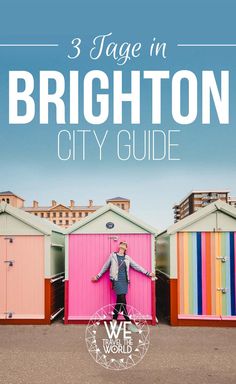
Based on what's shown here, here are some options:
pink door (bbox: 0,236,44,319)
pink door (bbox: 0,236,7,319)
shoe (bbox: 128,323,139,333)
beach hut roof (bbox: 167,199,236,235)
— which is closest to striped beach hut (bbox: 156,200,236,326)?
beach hut roof (bbox: 167,199,236,235)

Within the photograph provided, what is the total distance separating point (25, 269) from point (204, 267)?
161 inches

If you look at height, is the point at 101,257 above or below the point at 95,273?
above

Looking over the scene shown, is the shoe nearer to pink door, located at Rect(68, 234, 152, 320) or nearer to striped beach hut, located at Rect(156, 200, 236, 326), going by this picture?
pink door, located at Rect(68, 234, 152, 320)

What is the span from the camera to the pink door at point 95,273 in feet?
29.3

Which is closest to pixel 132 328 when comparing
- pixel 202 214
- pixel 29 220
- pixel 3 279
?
Answer: pixel 202 214

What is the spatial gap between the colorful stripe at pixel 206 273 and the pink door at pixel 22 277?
3.20m

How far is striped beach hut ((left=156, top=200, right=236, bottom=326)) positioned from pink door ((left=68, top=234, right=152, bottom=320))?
59 cm

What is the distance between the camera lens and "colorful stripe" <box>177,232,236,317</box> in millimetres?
8727

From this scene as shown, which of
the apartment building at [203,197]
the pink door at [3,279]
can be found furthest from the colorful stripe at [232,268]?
the apartment building at [203,197]

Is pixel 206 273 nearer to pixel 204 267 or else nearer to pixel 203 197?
pixel 204 267

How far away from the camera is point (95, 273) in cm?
900

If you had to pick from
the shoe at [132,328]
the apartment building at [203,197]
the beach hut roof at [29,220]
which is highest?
the apartment building at [203,197]

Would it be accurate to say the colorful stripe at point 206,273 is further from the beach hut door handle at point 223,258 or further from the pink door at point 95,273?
the pink door at point 95,273

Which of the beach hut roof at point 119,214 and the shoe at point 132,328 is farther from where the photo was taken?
the beach hut roof at point 119,214
